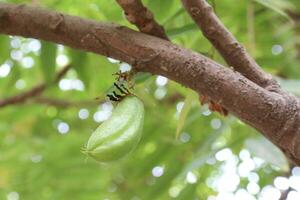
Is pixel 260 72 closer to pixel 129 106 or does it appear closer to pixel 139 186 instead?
pixel 129 106

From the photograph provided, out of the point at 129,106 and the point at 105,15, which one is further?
the point at 105,15

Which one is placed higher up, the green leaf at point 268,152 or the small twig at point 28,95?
the small twig at point 28,95

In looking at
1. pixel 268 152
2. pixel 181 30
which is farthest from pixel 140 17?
pixel 268 152

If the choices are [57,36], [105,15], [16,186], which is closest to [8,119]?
[16,186]

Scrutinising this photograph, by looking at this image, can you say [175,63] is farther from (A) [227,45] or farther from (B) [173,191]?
(B) [173,191]

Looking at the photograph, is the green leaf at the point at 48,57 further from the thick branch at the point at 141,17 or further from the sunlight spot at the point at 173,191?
the sunlight spot at the point at 173,191

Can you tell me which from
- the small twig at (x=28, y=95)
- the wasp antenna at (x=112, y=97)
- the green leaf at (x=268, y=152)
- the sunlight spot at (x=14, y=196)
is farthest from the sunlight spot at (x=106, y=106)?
the wasp antenna at (x=112, y=97)

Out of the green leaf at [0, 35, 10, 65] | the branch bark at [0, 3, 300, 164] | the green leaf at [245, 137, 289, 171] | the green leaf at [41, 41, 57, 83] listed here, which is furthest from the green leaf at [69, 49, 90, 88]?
the branch bark at [0, 3, 300, 164]

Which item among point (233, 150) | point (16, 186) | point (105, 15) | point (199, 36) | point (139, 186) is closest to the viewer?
point (199, 36)

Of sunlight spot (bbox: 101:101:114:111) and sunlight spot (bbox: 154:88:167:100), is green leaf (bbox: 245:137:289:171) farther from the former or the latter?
sunlight spot (bbox: 154:88:167:100)
